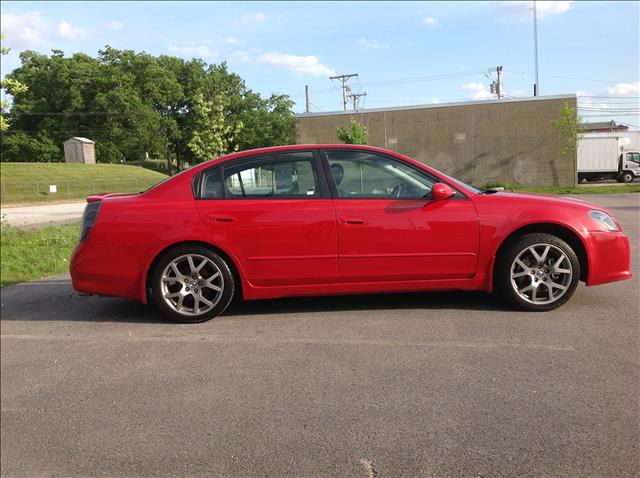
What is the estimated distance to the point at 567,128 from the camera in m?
32.7

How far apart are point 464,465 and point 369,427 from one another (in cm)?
56

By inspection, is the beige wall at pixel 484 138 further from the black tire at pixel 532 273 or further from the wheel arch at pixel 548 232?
the black tire at pixel 532 273

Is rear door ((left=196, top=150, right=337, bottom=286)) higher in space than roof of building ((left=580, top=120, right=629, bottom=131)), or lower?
lower

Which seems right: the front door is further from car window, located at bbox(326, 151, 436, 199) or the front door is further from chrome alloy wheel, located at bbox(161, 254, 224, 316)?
chrome alloy wheel, located at bbox(161, 254, 224, 316)

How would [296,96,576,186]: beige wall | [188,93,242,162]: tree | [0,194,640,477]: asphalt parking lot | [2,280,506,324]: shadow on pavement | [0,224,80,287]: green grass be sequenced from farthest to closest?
[296,96,576,186]: beige wall, [188,93,242,162]: tree, [0,224,80,287]: green grass, [2,280,506,324]: shadow on pavement, [0,194,640,477]: asphalt parking lot

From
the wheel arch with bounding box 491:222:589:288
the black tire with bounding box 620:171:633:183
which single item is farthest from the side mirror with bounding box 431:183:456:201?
the black tire with bounding box 620:171:633:183

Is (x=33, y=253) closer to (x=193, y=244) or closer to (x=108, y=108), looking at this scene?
(x=193, y=244)

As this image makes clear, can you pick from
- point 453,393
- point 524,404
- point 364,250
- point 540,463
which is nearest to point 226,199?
point 364,250

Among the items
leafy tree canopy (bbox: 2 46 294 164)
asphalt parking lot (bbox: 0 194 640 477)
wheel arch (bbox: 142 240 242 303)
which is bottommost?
asphalt parking lot (bbox: 0 194 640 477)

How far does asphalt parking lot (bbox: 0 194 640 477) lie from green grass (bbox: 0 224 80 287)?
2.64m

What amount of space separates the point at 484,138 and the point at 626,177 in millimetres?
10792

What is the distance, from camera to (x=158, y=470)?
2.65m

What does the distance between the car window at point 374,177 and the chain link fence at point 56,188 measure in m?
31.4

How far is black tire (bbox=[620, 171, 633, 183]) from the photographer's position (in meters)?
37.8
